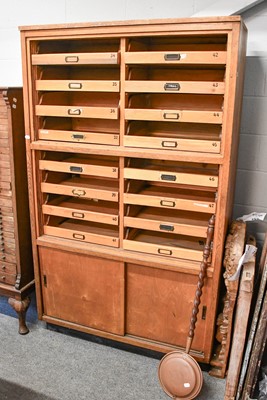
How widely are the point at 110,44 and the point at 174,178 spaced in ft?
2.87

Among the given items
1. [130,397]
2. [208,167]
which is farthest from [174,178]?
[130,397]

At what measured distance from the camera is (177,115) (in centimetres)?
179

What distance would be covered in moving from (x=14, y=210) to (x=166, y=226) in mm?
Answer: 909

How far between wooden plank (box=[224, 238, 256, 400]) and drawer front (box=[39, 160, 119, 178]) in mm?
815

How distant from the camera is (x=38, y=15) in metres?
2.46

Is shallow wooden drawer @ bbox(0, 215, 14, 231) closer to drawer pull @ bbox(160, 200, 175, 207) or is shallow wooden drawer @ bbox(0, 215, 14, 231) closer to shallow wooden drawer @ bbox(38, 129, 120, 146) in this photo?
shallow wooden drawer @ bbox(38, 129, 120, 146)

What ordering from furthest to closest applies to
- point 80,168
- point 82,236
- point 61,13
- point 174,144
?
point 61,13 → point 82,236 → point 80,168 → point 174,144

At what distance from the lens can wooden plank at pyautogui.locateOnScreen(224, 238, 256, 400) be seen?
67.6 inches

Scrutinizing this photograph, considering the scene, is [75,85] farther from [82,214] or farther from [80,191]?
[82,214]

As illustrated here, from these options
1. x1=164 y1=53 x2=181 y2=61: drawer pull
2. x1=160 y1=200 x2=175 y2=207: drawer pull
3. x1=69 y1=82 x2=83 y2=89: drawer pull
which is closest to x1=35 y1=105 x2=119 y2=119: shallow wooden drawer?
x1=69 y1=82 x2=83 y2=89: drawer pull

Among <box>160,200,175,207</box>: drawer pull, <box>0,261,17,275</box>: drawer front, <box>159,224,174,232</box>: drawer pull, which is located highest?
<box>160,200,175,207</box>: drawer pull

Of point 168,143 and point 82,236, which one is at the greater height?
point 168,143

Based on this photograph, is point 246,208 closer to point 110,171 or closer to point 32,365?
point 110,171

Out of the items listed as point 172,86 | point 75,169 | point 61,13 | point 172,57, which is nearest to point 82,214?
point 75,169
